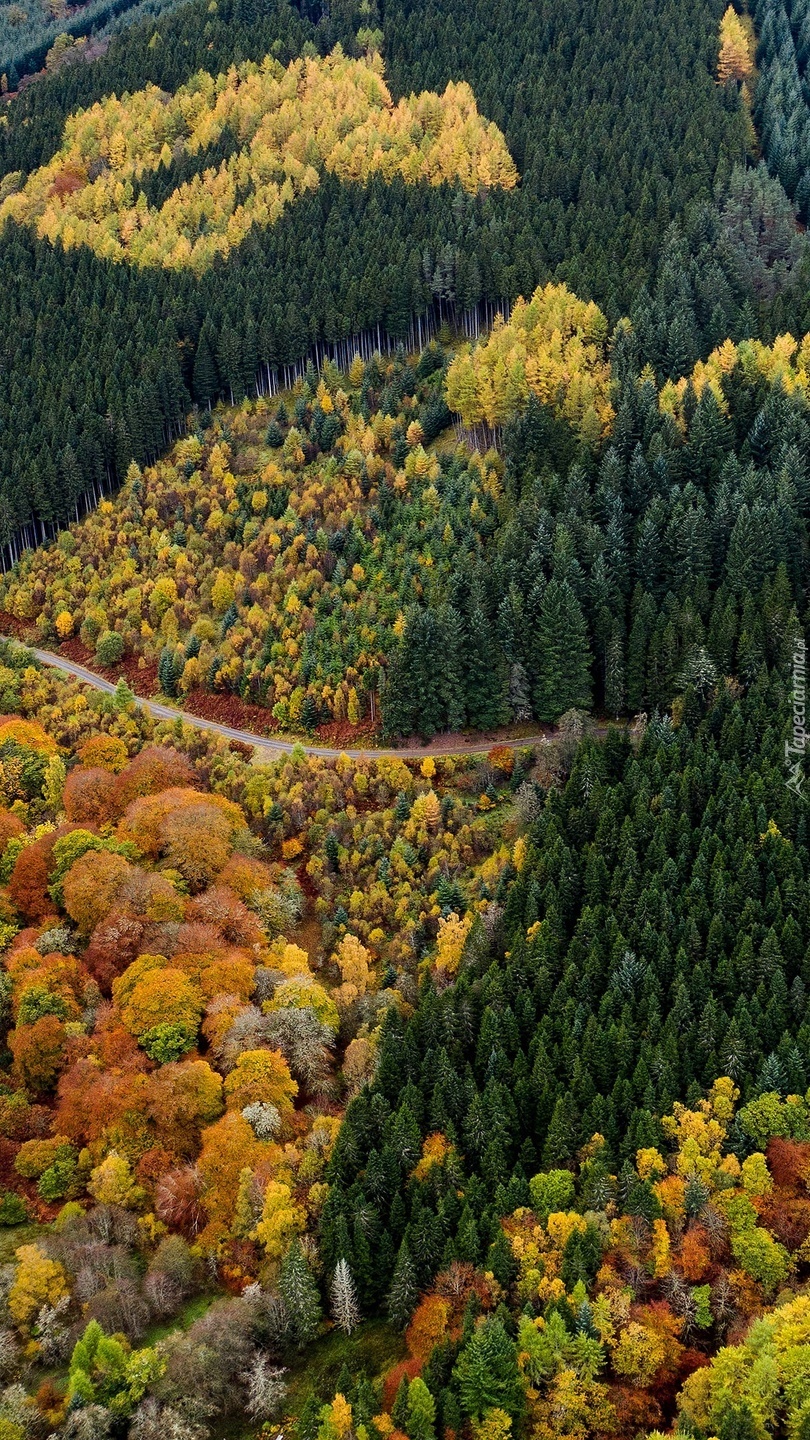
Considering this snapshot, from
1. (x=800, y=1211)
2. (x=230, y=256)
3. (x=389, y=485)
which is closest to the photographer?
(x=800, y=1211)

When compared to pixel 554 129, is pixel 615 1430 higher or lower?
lower

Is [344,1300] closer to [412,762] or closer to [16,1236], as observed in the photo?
[16,1236]

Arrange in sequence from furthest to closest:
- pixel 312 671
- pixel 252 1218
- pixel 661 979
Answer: pixel 312 671 → pixel 661 979 → pixel 252 1218

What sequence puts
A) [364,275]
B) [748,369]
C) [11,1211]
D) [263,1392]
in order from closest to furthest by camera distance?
[263,1392] < [11,1211] < [748,369] < [364,275]

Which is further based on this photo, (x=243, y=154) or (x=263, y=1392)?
(x=243, y=154)

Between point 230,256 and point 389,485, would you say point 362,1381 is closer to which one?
point 389,485

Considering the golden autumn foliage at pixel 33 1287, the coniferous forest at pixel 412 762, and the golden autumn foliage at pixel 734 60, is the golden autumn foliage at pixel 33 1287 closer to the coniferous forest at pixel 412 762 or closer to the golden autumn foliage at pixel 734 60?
the coniferous forest at pixel 412 762

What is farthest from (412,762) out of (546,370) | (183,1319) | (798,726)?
(183,1319)

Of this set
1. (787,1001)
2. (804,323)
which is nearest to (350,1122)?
(787,1001)

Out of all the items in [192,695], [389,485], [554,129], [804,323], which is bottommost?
[192,695]
